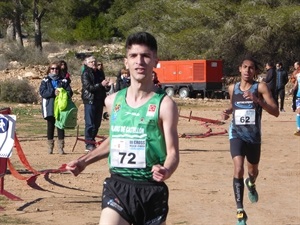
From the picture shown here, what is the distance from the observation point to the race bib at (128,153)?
20.1 ft

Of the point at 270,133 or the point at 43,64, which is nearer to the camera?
the point at 270,133

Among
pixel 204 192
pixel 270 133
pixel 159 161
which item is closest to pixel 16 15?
pixel 270 133

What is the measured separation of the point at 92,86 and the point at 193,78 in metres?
27.1

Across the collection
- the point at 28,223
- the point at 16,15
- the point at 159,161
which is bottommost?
the point at 28,223

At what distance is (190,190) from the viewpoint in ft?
41.9

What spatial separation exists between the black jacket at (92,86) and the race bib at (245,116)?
237 inches

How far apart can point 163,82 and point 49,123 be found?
91.0ft

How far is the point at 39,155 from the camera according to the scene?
17.1 metres

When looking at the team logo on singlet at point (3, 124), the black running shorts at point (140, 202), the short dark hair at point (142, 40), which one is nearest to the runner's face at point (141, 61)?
the short dark hair at point (142, 40)

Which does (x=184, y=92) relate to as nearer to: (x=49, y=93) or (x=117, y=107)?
(x=49, y=93)

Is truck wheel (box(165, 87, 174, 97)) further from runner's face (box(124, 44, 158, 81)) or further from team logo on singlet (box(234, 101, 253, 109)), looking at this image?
runner's face (box(124, 44, 158, 81))

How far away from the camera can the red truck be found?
43281 mm

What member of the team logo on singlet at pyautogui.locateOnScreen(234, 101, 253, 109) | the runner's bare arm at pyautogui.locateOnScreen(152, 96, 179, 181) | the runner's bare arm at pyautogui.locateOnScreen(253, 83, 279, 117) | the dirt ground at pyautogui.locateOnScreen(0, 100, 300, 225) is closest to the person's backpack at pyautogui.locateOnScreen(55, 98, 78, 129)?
the dirt ground at pyautogui.locateOnScreen(0, 100, 300, 225)

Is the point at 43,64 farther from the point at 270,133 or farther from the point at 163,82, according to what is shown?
the point at 270,133
